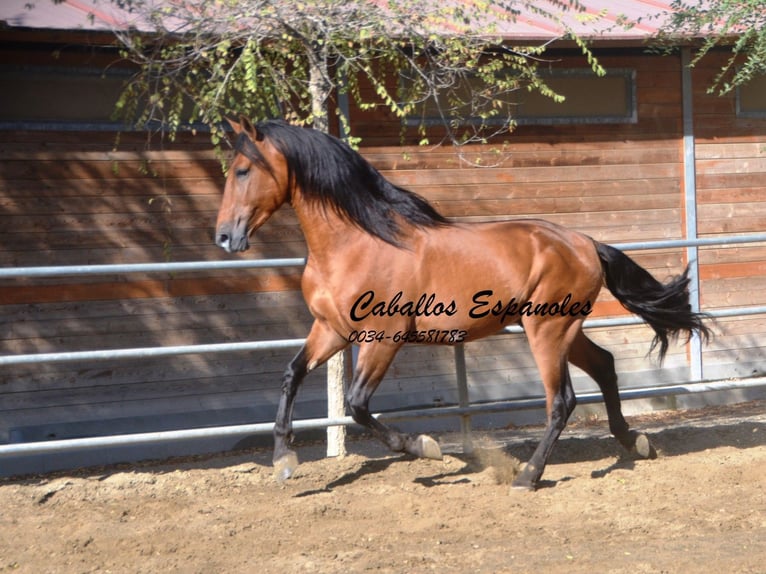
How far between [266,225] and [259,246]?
0.18m

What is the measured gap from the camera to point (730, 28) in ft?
25.1

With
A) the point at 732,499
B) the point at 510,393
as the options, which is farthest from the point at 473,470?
the point at 510,393

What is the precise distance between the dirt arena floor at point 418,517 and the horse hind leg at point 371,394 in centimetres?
26

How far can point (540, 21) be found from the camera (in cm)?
805

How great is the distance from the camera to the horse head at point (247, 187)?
16.3 feet

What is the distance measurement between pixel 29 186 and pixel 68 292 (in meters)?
0.82

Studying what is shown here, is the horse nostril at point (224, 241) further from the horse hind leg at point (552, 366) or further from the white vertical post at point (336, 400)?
the horse hind leg at point (552, 366)

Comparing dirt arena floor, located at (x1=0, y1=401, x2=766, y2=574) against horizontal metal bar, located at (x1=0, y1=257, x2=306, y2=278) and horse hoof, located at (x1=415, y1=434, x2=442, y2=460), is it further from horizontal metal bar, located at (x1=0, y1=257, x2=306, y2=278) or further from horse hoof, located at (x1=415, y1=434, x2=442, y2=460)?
horizontal metal bar, located at (x1=0, y1=257, x2=306, y2=278)

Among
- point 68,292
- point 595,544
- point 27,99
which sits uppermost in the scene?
point 27,99

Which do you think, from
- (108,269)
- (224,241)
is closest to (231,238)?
(224,241)

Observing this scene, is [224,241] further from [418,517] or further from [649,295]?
[649,295]

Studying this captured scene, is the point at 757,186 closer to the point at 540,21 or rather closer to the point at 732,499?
the point at 540,21

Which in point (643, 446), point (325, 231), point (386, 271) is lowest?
point (643, 446)

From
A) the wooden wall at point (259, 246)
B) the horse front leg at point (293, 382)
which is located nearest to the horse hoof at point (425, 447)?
the horse front leg at point (293, 382)
